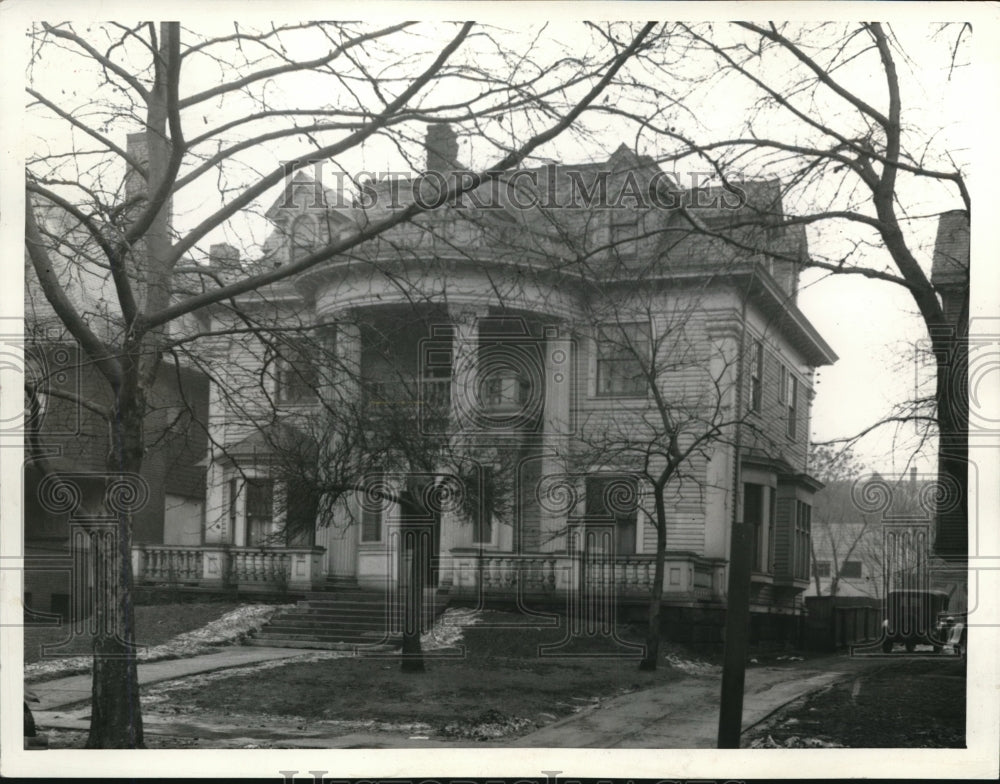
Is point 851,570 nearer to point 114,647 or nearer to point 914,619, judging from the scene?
point 914,619

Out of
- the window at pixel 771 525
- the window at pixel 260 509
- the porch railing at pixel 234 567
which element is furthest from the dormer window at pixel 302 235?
the window at pixel 771 525

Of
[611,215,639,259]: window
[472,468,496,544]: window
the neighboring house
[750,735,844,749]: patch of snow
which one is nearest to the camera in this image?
[750,735,844,749]: patch of snow

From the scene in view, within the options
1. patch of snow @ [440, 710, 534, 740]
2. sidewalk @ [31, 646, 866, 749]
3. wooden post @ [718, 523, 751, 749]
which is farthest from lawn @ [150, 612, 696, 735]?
wooden post @ [718, 523, 751, 749]

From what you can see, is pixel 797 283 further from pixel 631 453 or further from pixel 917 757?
pixel 917 757

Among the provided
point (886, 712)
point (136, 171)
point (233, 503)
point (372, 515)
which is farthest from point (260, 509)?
point (886, 712)

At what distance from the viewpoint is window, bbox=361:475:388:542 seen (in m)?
9.12

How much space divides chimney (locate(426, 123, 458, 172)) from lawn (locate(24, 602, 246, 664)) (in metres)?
3.48

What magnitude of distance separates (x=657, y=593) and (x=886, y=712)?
1642mm

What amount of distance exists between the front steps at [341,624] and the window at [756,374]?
2.57 m

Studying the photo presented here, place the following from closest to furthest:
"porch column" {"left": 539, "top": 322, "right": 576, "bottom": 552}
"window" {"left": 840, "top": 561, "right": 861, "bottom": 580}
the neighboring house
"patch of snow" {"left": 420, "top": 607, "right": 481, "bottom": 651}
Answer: the neighboring house
"window" {"left": 840, "top": 561, "right": 861, "bottom": 580}
"porch column" {"left": 539, "top": 322, "right": 576, "bottom": 552}
"patch of snow" {"left": 420, "top": 607, "right": 481, "bottom": 651}

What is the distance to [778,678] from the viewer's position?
A: 855 centimetres

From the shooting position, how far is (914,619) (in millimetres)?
8359

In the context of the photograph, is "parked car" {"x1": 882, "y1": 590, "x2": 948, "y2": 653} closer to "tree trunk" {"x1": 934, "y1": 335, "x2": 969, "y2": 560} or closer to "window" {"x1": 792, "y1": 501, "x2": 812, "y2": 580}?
"tree trunk" {"x1": 934, "y1": 335, "x2": 969, "y2": 560}

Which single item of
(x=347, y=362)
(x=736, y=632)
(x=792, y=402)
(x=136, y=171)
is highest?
(x=136, y=171)
